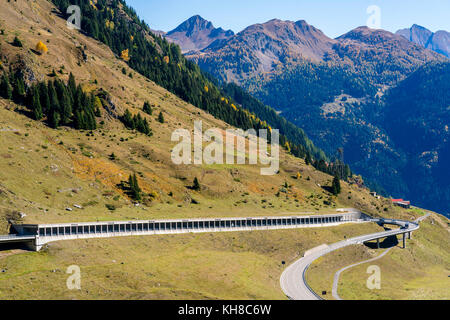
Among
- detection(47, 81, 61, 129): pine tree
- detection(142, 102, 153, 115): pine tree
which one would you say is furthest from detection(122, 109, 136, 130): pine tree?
detection(47, 81, 61, 129): pine tree

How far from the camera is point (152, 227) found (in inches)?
4139

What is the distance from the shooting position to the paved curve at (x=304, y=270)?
82438mm

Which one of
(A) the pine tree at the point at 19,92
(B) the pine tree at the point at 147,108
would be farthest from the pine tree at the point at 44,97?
(B) the pine tree at the point at 147,108

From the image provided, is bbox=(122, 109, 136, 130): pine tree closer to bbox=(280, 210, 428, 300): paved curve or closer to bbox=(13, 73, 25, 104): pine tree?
bbox=(13, 73, 25, 104): pine tree

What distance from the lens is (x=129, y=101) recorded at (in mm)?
180250

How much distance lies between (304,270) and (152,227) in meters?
36.1

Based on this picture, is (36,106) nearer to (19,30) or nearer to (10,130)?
(10,130)

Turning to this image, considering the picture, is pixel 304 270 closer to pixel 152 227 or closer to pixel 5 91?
pixel 152 227

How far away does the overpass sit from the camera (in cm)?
8575

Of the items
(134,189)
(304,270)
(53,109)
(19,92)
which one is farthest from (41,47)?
(304,270)

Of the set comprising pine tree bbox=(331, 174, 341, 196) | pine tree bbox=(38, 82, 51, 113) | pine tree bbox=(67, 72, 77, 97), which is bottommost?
pine tree bbox=(331, 174, 341, 196)

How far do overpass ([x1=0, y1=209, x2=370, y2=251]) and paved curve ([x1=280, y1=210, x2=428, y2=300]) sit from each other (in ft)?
39.4
